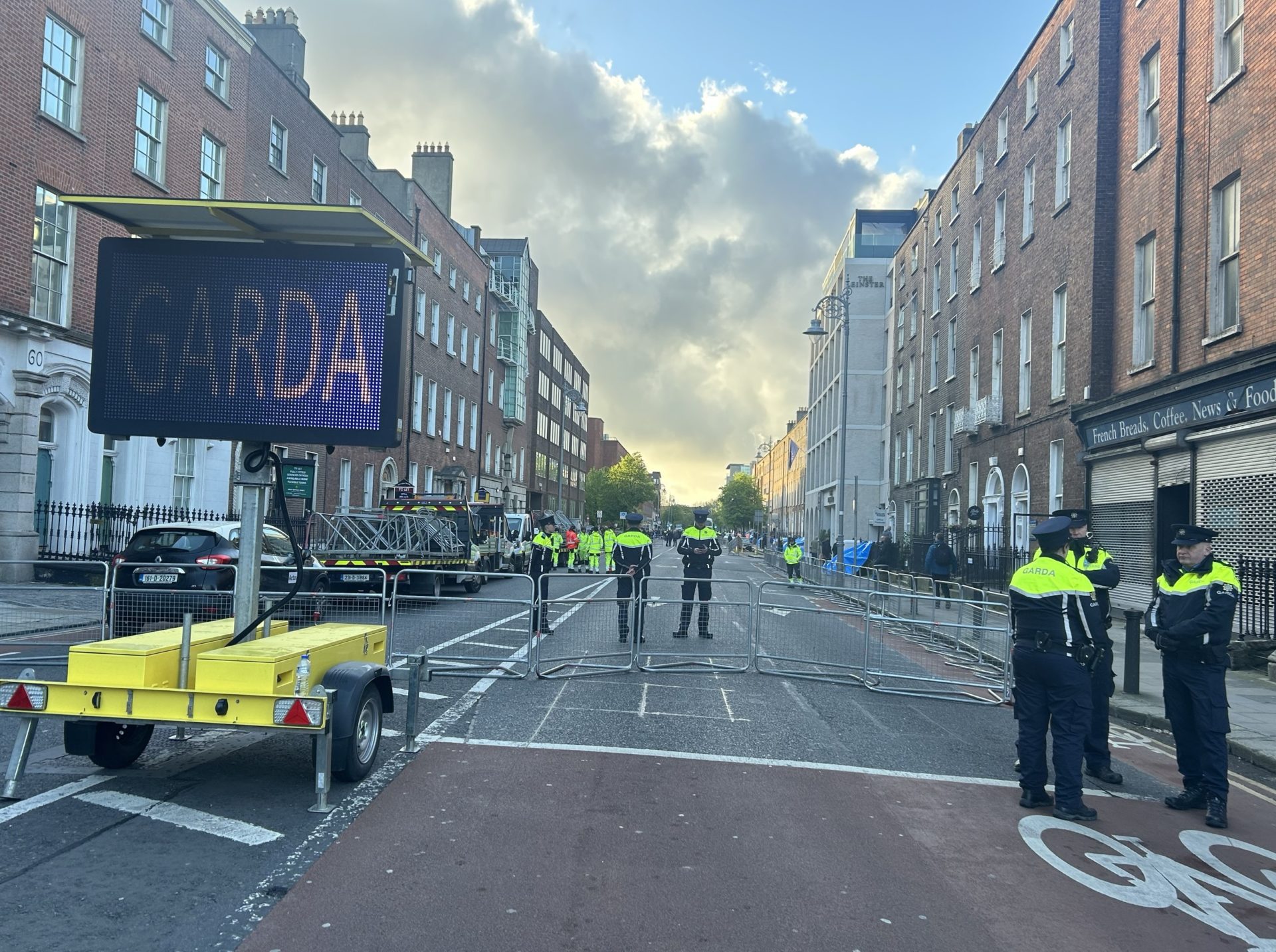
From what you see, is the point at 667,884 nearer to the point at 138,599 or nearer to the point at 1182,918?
the point at 1182,918

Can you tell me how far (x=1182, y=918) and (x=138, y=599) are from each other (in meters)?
8.30

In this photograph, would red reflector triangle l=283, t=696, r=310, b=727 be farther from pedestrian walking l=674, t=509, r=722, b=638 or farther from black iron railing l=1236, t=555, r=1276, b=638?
black iron railing l=1236, t=555, r=1276, b=638

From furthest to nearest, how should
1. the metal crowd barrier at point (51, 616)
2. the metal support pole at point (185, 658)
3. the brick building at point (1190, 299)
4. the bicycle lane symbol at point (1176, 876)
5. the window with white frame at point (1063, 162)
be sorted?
the window with white frame at point (1063, 162) < the brick building at point (1190, 299) < the metal crowd barrier at point (51, 616) < the metal support pole at point (185, 658) < the bicycle lane symbol at point (1176, 876)

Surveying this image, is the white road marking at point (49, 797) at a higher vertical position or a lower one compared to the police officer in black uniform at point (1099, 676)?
lower

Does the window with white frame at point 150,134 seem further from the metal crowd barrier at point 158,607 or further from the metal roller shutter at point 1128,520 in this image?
the metal roller shutter at point 1128,520

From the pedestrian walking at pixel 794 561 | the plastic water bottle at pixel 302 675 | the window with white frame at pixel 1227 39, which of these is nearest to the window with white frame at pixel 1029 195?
the window with white frame at pixel 1227 39

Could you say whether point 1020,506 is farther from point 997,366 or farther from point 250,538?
point 250,538

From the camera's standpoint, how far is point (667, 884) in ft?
14.5

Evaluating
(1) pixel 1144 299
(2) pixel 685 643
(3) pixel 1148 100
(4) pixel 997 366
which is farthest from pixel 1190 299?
(2) pixel 685 643

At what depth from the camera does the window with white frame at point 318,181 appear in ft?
99.8

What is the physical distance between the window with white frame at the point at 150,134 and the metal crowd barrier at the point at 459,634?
16.4m

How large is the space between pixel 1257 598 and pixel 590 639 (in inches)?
377

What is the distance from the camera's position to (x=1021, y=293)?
25469 mm

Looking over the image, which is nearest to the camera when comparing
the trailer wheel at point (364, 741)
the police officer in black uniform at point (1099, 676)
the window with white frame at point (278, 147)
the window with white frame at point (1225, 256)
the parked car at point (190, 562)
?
the trailer wheel at point (364, 741)
